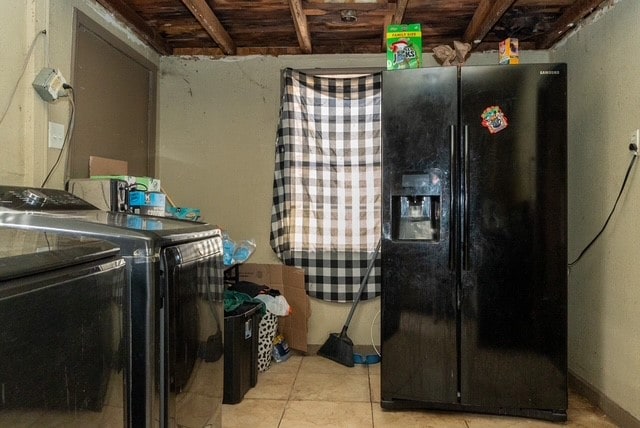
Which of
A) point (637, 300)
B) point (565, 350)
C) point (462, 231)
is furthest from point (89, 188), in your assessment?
point (637, 300)

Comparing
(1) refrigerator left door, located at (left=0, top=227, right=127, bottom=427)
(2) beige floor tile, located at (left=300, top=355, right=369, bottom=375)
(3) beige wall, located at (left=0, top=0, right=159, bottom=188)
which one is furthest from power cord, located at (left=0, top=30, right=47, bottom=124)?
(2) beige floor tile, located at (left=300, top=355, right=369, bottom=375)

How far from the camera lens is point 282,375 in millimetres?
2734

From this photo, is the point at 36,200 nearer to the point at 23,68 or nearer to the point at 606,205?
the point at 23,68

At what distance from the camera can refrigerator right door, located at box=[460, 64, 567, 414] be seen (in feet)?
6.99

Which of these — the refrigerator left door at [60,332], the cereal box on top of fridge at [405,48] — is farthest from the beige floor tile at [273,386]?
the cereal box on top of fridge at [405,48]

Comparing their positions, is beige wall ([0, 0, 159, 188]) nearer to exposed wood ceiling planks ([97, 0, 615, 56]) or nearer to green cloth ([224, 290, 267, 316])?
exposed wood ceiling planks ([97, 0, 615, 56])

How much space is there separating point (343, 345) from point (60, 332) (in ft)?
7.84

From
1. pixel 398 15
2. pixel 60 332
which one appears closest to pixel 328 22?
pixel 398 15

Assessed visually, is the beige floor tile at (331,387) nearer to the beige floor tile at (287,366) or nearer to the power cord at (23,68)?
the beige floor tile at (287,366)

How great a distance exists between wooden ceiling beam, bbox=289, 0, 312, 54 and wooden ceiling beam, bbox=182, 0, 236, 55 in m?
0.49

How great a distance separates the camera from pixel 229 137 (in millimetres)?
3232

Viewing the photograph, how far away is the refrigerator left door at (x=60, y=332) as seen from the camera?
0.65 m

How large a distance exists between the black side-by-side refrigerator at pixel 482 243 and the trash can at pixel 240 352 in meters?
0.83

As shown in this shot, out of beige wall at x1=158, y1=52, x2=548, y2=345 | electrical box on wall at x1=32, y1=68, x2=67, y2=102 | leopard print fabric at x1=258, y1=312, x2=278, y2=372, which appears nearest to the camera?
electrical box on wall at x1=32, y1=68, x2=67, y2=102
